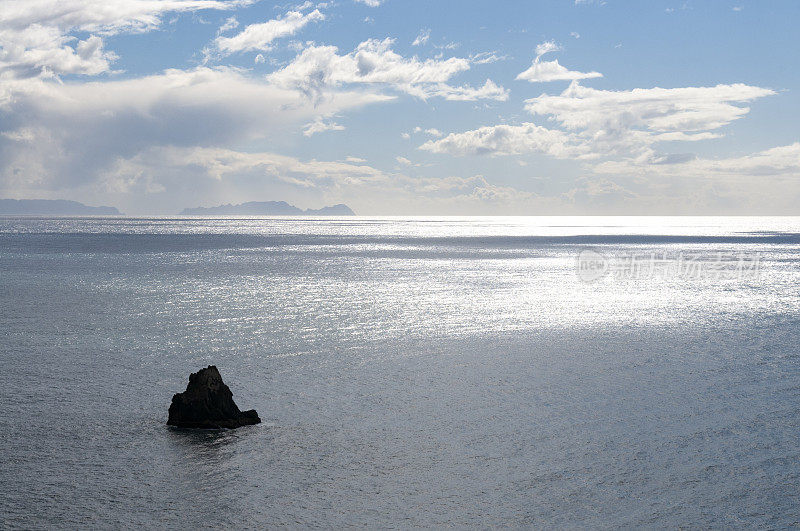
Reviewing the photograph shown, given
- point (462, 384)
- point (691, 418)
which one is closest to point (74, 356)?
point (462, 384)

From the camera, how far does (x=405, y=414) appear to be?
22828 mm

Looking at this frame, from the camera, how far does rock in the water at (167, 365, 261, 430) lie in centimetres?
2105

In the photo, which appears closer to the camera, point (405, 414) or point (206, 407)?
point (206, 407)

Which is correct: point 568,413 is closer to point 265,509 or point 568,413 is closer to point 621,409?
point 621,409

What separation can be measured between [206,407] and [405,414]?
21.5ft

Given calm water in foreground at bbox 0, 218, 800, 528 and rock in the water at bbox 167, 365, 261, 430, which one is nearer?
calm water in foreground at bbox 0, 218, 800, 528

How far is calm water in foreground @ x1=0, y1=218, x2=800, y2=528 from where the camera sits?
15703mm

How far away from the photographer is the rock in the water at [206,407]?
2105cm

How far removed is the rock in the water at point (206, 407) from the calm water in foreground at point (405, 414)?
692 millimetres

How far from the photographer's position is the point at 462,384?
2691 centimetres

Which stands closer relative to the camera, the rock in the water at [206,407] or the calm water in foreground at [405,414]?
the calm water in foreground at [405,414]

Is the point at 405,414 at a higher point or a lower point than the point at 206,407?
lower

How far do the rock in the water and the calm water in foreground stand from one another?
2.27 ft

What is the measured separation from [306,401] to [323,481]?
7351mm
